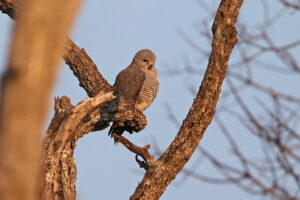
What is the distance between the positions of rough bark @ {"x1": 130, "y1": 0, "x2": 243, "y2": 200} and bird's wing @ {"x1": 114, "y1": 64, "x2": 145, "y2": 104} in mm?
2846

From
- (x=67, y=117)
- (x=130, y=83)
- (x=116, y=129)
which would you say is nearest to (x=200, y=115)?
(x=67, y=117)

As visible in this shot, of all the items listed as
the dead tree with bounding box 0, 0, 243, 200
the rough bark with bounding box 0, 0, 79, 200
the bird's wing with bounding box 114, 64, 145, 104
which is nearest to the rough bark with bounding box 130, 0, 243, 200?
the dead tree with bounding box 0, 0, 243, 200

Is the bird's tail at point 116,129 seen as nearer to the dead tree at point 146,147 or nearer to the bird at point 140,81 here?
the dead tree at point 146,147

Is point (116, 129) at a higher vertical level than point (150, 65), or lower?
lower

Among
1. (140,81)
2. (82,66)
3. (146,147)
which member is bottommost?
(146,147)

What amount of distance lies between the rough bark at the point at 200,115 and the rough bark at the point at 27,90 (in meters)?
3.33

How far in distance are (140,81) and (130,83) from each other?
382 mm

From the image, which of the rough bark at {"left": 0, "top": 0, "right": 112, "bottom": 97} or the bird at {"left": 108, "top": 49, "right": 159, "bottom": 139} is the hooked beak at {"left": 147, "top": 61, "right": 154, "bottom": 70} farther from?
the rough bark at {"left": 0, "top": 0, "right": 112, "bottom": 97}

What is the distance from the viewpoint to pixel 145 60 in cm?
922

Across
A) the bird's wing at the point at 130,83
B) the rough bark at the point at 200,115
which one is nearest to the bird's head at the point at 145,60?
the bird's wing at the point at 130,83

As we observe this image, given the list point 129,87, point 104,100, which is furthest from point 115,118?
point 129,87

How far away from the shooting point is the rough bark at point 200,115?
4770 mm

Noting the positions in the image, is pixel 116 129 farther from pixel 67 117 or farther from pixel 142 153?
pixel 67 117

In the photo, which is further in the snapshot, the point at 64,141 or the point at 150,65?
the point at 150,65
